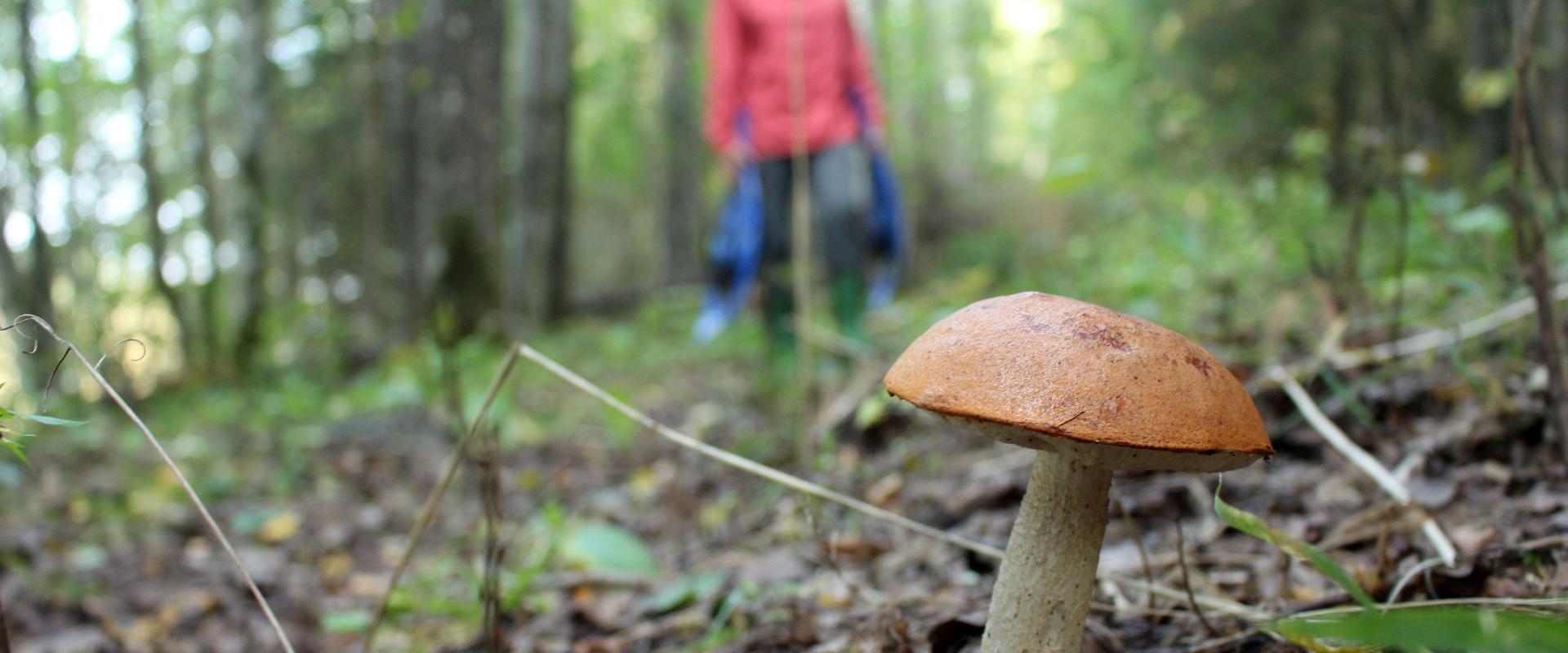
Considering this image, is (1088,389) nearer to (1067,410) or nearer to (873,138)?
(1067,410)

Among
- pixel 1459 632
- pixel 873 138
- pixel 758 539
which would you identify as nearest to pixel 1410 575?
pixel 1459 632

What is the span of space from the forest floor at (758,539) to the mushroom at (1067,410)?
307mm

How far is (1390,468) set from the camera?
→ 7.52 ft

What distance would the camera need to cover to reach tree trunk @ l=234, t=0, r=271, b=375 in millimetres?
8195

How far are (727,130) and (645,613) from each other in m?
3.36

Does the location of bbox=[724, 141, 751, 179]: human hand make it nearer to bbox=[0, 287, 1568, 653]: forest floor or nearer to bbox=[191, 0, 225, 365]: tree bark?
bbox=[0, 287, 1568, 653]: forest floor

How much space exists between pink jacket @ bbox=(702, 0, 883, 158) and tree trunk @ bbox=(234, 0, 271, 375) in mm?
5372

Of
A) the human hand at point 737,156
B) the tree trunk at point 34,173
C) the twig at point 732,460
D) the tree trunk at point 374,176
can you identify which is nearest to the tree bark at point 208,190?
the tree trunk at point 34,173

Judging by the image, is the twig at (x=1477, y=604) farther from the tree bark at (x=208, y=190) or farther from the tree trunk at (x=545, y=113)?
the tree trunk at (x=545, y=113)

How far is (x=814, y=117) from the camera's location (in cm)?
505

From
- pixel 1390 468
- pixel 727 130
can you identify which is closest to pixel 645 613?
pixel 1390 468

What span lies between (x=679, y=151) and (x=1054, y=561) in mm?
17615

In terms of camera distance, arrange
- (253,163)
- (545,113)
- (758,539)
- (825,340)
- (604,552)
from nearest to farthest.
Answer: (604,552) → (758,539) → (825,340) → (253,163) → (545,113)

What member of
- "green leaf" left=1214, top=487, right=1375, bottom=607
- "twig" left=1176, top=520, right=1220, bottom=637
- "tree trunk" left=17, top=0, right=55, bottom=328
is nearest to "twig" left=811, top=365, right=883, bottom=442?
"twig" left=1176, top=520, right=1220, bottom=637
